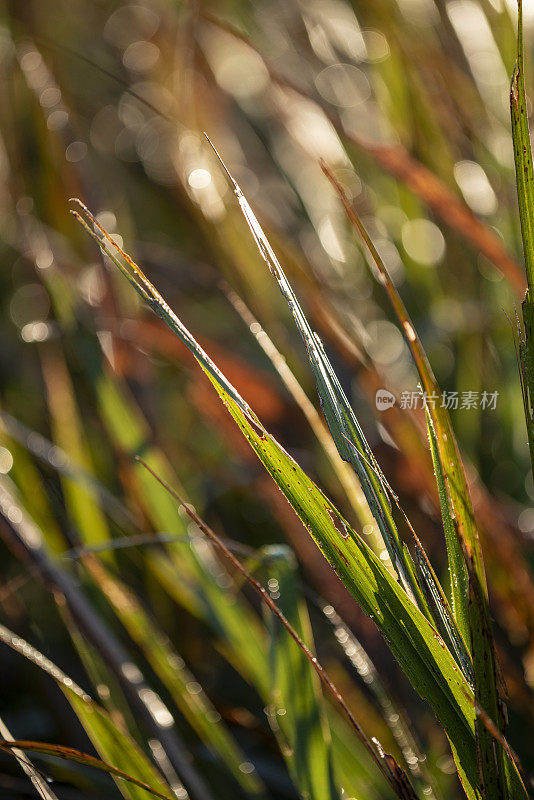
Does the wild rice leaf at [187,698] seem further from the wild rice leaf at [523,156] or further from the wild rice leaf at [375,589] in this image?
the wild rice leaf at [523,156]

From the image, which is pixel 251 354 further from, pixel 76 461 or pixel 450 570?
pixel 450 570

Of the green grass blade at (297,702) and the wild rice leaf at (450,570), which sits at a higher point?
the wild rice leaf at (450,570)

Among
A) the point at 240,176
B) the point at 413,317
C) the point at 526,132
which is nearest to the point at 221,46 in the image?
the point at 240,176

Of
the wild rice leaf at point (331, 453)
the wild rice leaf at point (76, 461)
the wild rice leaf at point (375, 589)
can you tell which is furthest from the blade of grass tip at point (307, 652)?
the wild rice leaf at point (76, 461)

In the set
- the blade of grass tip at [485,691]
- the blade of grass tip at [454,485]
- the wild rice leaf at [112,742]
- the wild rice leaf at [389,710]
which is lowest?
the wild rice leaf at [389,710]

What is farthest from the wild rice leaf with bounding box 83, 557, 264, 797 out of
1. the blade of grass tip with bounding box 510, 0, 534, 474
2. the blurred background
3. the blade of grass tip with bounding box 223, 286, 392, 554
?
the blade of grass tip with bounding box 510, 0, 534, 474

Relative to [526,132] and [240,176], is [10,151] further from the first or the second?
[526,132]

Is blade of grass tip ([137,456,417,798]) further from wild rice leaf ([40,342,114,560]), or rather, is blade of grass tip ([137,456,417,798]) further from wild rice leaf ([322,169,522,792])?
wild rice leaf ([40,342,114,560])
